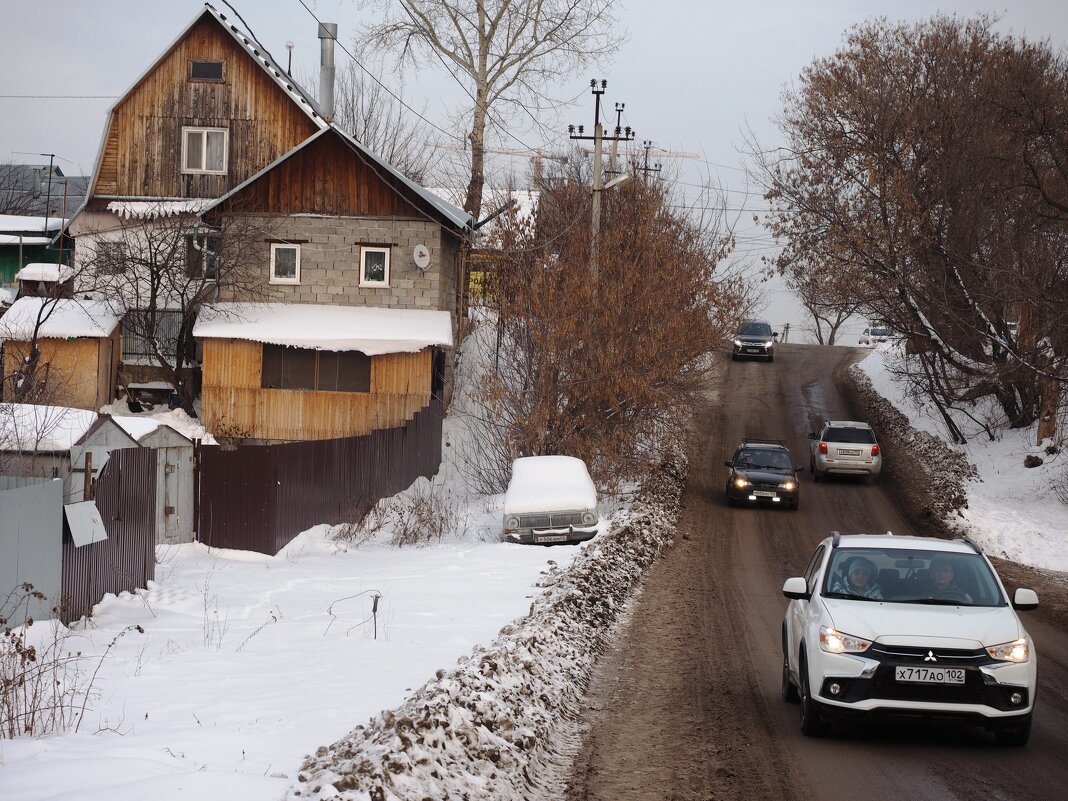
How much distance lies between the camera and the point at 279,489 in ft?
58.7

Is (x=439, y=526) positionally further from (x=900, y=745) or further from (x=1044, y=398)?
(x=1044, y=398)

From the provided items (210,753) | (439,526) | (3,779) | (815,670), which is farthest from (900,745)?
(439,526)

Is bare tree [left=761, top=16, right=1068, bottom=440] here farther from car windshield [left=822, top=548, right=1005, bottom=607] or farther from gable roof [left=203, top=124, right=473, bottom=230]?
car windshield [left=822, top=548, right=1005, bottom=607]

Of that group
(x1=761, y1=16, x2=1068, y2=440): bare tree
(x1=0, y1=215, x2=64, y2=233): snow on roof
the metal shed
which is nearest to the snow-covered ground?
(x1=761, y1=16, x2=1068, y2=440): bare tree

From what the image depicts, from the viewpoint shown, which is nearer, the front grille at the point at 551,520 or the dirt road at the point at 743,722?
A: the dirt road at the point at 743,722

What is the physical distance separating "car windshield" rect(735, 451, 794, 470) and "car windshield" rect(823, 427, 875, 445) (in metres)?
4.25

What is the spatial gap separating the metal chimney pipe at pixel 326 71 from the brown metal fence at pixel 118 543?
2723 centimetres

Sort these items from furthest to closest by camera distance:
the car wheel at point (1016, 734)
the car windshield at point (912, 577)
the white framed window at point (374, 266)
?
the white framed window at point (374, 266) < the car windshield at point (912, 577) < the car wheel at point (1016, 734)

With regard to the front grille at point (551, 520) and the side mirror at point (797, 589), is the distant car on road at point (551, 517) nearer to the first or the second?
the front grille at point (551, 520)

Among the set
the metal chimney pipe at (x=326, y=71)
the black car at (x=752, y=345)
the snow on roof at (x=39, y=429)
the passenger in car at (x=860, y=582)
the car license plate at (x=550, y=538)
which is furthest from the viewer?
the black car at (x=752, y=345)

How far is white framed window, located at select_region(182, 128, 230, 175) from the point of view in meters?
36.1

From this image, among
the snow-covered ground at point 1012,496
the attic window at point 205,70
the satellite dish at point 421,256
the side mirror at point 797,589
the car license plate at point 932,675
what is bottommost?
the snow-covered ground at point 1012,496

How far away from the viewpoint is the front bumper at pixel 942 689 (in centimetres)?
818

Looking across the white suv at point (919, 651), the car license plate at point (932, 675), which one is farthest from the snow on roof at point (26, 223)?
the car license plate at point (932, 675)
